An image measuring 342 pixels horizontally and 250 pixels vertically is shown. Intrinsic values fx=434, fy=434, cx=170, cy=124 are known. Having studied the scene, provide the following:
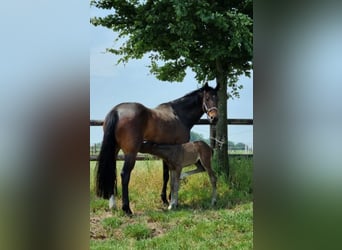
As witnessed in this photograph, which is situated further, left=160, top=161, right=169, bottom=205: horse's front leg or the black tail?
left=160, top=161, right=169, bottom=205: horse's front leg

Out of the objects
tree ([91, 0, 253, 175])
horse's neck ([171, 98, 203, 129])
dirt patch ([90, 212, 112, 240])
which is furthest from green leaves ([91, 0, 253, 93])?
dirt patch ([90, 212, 112, 240])

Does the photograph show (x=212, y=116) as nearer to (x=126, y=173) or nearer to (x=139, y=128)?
(x=139, y=128)

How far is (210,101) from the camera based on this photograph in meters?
2.88

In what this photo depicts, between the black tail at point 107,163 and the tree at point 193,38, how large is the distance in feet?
1.36

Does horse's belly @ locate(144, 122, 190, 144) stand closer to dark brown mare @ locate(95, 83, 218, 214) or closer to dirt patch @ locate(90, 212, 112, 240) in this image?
dark brown mare @ locate(95, 83, 218, 214)

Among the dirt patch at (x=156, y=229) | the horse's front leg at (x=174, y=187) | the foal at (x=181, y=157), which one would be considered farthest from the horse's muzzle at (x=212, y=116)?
the dirt patch at (x=156, y=229)

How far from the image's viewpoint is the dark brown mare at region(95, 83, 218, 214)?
8.95ft

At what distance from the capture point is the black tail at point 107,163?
107 inches

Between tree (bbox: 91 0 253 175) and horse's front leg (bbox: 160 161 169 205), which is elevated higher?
tree (bbox: 91 0 253 175)

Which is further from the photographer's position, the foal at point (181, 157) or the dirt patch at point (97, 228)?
the foal at point (181, 157)

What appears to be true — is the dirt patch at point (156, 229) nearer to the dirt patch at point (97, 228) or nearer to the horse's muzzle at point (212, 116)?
the dirt patch at point (97, 228)

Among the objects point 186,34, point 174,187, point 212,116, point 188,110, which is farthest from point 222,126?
point 186,34

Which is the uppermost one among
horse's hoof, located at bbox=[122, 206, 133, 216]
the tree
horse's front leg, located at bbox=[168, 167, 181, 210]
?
the tree

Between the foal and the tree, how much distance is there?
94 mm
